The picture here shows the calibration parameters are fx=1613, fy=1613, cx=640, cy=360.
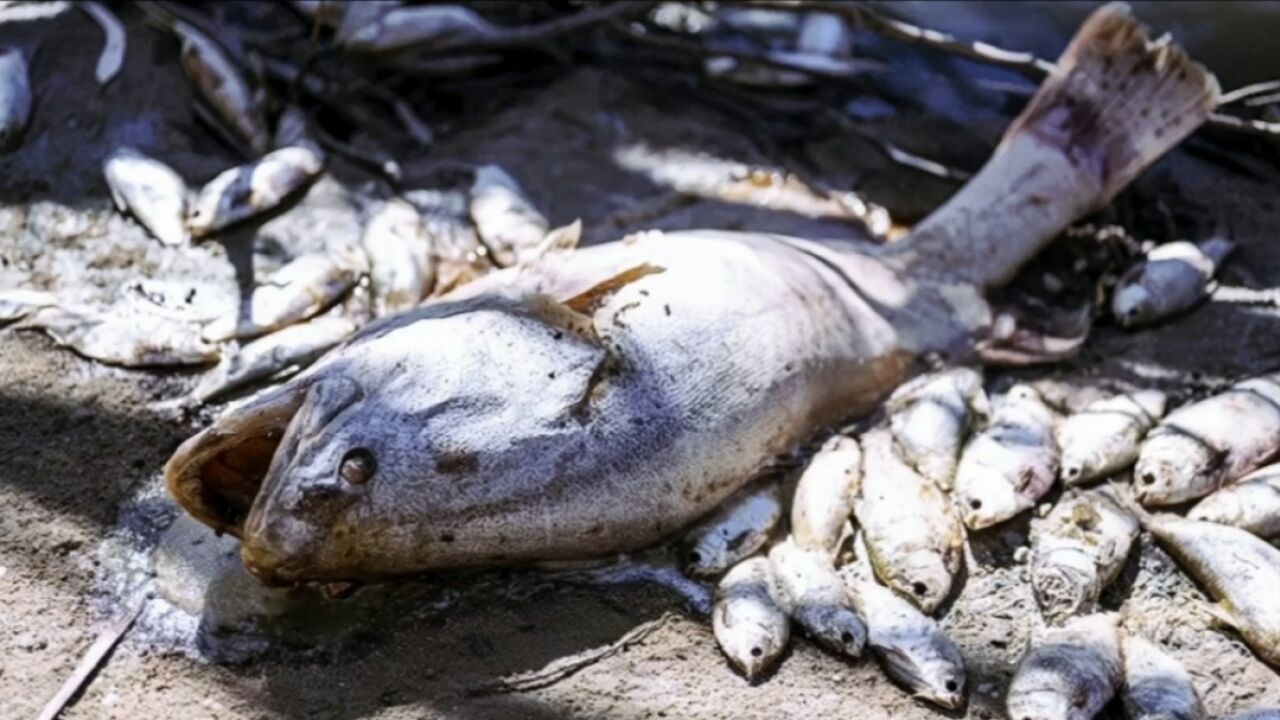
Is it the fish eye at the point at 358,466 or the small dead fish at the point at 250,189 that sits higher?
the fish eye at the point at 358,466

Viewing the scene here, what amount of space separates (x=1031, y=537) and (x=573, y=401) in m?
1.20

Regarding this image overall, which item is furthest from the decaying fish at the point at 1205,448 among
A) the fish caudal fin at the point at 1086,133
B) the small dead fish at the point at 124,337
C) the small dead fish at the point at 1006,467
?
the small dead fish at the point at 124,337

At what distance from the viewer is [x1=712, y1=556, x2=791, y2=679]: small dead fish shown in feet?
11.6

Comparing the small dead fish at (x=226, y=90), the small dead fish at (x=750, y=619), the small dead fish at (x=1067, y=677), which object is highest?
the small dead fish at (x=226, y=90)

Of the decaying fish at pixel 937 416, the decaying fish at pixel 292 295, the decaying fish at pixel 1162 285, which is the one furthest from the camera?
the decaying fish at pixel 1162 285

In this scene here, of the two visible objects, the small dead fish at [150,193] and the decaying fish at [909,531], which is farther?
the small dead fish at [150,193]

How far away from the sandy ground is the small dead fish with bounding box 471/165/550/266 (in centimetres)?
10

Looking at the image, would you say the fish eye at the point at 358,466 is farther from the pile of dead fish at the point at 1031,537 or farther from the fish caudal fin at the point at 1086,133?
the fish caudal fin at the point at 1086,133

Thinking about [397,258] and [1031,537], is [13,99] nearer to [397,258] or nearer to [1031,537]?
[397,258]

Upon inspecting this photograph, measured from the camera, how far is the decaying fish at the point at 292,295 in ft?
14.5

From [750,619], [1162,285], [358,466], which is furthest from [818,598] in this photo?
[1162,285]

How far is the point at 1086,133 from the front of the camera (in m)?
4.98

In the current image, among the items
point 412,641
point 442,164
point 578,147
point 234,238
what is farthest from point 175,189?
point 412,641

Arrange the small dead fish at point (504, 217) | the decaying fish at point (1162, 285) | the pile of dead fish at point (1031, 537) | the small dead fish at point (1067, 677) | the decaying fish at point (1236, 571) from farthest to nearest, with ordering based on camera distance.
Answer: the small dead fish at point (504, 217)
the decaying fish at point (1162, 285)
the decaying fish at point (1236, 571)
the pile of dead fish at point (1031, 537)
the small dead fish at point (1067, 677)
